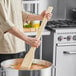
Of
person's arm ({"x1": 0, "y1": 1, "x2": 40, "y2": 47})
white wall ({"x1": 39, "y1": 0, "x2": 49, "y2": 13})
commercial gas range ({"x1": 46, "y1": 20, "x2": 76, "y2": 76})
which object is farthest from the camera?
white wall ({"x1": 39, "y1": 0, "x2": 49, "y2": 13})

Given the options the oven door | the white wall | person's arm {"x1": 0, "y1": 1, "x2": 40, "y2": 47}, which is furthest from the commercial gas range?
person's arm {"x1": 0, "y1": 1, "x2": 40, "y2": 47}

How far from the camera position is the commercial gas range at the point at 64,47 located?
8.63 feet

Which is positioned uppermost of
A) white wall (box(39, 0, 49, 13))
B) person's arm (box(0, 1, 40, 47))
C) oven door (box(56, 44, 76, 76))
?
white wall (box(39, 0, 49, 13))

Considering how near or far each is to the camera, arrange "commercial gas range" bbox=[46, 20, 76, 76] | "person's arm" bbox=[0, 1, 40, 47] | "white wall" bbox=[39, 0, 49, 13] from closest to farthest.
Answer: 1. "person's arm" bbox=[0, 1, 40, 47]
2. "commercial gas range" bbox=[46, 20, 76, 76]
3. "white wall" bbox=[39, 0, 49, 13]

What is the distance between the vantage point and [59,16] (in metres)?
3.21

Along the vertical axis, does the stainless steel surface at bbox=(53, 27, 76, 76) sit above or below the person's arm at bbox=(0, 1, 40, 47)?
below

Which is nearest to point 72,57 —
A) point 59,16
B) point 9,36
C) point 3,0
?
point 59,16

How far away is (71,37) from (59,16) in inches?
24.0

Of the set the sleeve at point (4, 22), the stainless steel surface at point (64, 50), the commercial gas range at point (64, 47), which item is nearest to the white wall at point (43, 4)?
the commercial gas range at point (64, 47)

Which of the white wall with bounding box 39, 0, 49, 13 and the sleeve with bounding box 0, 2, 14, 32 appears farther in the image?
the white wall with bounding box 39, 0, 49, 13

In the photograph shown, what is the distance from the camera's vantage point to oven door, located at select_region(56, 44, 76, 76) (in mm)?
2670

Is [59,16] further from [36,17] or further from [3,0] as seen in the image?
[3,0]

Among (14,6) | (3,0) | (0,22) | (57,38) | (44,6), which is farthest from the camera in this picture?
(44,6)

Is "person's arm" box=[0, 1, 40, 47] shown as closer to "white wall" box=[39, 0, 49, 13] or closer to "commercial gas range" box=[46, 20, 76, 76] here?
"commercial gas range" box=[46, 20, 76, 76]
